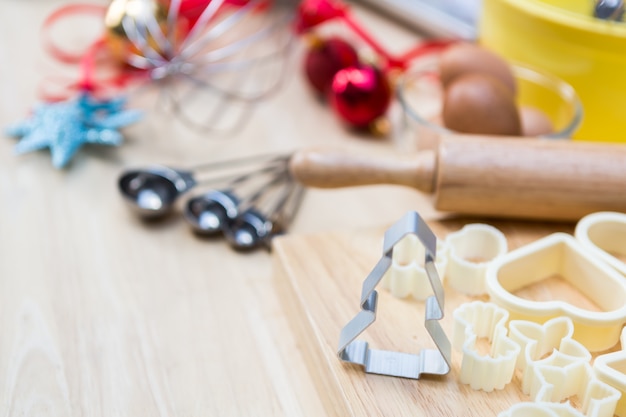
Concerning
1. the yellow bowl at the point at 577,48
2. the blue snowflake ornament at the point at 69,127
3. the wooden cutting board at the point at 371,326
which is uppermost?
the yellow bowl at the point at 577,48

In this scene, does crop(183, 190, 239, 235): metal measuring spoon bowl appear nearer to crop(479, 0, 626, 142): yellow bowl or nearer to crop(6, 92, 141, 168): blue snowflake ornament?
crop(6, 92, 141, 168): blue snowflake ornament

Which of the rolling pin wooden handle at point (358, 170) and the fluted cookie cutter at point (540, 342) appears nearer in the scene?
the fluted cookie cutter at point (540, 342)

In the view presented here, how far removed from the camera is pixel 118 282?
2.14 ft

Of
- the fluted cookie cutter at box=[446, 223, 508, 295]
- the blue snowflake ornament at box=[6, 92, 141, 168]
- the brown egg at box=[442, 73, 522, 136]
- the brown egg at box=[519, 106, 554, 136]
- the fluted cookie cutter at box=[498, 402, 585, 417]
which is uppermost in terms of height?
the brown egg at box=[442, 73, 522, 136]

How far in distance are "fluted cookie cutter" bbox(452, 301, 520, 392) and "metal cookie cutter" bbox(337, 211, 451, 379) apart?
0.02 m

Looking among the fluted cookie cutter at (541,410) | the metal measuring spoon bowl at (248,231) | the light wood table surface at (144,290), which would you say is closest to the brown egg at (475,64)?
the light wood table surface at (144,290)

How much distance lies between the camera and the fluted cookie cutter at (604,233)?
0.58 meters

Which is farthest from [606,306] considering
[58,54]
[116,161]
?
[58,54]

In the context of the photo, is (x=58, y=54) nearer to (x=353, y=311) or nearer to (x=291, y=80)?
(x=291, y=80)

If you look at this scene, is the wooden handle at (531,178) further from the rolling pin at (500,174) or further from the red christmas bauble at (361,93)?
the red christmas bauble at (361,93)

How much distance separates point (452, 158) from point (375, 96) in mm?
215

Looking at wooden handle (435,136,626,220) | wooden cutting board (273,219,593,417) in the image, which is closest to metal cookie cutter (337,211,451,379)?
wooden cutting board (273,219,593,417)

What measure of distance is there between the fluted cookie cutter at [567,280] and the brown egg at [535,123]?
0.15 metres

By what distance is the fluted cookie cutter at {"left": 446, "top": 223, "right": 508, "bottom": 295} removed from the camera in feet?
1.85
